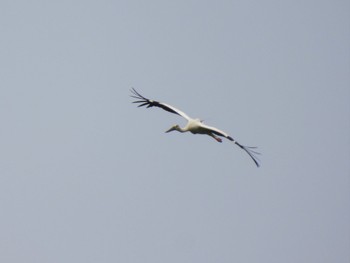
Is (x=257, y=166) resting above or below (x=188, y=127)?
below

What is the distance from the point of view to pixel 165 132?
1679 inches

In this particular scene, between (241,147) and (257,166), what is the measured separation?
226cm

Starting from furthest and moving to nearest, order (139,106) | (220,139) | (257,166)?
1. (139,106)
2. (220,139)
3. (257,166)

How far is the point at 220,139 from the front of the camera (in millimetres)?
38781

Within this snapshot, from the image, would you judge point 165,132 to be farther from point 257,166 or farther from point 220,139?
point 257,166

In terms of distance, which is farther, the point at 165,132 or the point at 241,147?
the point at 165,132

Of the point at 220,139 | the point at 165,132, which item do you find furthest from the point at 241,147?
the point at 165,132

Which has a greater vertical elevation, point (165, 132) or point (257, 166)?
point (165, 132)

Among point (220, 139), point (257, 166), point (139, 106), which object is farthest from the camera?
point (139, 106)

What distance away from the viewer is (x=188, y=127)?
4047 centimetres

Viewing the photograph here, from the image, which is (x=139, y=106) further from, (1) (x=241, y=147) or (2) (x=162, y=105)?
(1) (x=241, y=147)

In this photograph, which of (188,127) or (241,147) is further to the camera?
(188,127)

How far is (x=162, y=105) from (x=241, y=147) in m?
6.87

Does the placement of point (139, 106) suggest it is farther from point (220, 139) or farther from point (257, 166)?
point (257, 166)
